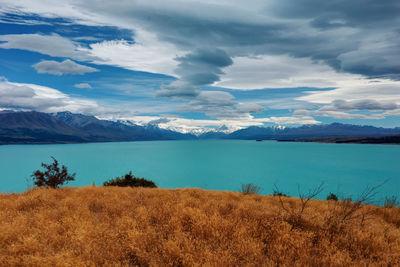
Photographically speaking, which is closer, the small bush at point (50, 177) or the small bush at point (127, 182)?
the small bush at point (50, 177)

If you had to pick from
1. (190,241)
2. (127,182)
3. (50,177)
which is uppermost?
(190,241)

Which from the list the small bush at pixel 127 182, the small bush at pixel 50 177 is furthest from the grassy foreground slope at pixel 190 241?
the small bush at pixel 127 182

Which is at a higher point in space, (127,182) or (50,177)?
(50,177)

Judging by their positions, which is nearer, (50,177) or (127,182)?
(50,177)

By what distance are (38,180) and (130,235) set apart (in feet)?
56.6

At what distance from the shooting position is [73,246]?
5223 mm

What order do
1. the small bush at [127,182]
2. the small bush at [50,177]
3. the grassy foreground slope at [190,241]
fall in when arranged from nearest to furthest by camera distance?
the grassy foreground slope at [190,241]
the small bush at [50,177]
the small bush at [127,182]

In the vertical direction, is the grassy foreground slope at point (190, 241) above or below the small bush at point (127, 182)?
above

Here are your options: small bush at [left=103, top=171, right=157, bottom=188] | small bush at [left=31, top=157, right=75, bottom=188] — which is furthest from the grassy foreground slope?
small bush at [left=103, top=171, right=157, bottom=188]

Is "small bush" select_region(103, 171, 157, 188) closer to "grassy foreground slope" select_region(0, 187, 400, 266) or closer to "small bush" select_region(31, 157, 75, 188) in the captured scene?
"small bush" select_region(31, 157, 75, 188)

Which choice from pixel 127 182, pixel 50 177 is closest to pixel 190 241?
pixel 50 177

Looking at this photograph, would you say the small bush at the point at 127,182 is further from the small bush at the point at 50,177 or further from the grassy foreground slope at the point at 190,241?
the grassy foreground slope at the point at 190,241

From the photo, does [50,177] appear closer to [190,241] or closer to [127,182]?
[127,182]

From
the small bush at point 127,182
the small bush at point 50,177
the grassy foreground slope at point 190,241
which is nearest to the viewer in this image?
the grassy foreground slope at point 190,241
